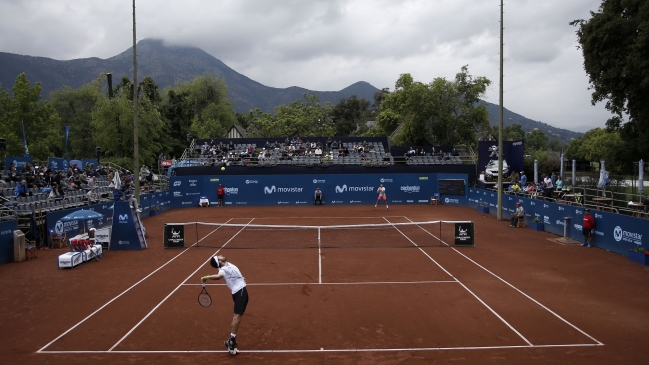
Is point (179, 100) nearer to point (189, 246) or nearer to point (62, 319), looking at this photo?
point (189, 246)

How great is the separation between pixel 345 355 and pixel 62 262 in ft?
44.2

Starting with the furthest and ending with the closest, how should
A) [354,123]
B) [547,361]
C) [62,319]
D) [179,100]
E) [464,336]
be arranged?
[354,123]
[179,100]
[62,319]
[464,336]
[547,361]

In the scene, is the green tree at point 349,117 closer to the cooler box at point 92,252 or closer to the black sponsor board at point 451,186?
the black sponsor board at point 451,186

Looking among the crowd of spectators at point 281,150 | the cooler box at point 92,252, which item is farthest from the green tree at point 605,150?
the cooler box at point 92,252

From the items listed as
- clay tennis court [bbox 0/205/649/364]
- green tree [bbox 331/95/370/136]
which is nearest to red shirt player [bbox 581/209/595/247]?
clay tennis court [bbox 0/205/649/364]

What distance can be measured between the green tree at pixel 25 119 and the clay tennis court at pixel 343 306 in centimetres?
3323

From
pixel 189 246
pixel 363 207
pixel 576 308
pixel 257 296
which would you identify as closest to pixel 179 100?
pixel 363 207

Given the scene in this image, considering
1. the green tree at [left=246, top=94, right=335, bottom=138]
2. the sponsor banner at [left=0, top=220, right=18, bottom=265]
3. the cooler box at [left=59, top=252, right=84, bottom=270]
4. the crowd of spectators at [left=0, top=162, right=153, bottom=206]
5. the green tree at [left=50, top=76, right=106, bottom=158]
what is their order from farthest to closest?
the green tree at [left=246, top=94, right=335, bottom=138], the green tree at [left=50, top=76, right=106, bottom=158], the crowd of spectators at [left=0, top=162, right=153, bottom=206], the sponsor banner at [left=0, top=220, right=18, bottom=265], the cooler box at [left=59, top=252, right=84, bottom=270]

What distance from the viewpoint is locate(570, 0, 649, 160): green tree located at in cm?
2720

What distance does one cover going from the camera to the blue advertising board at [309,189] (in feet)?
139

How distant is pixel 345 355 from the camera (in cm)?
943

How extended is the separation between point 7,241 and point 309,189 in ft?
87.5

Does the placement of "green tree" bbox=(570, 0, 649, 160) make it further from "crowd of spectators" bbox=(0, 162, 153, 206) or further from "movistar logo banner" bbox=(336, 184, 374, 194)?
"crowd of spectators" bbox=(0, 162, 153, 206)

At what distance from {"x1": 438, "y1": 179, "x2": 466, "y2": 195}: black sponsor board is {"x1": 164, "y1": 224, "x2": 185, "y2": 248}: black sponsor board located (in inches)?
1081
